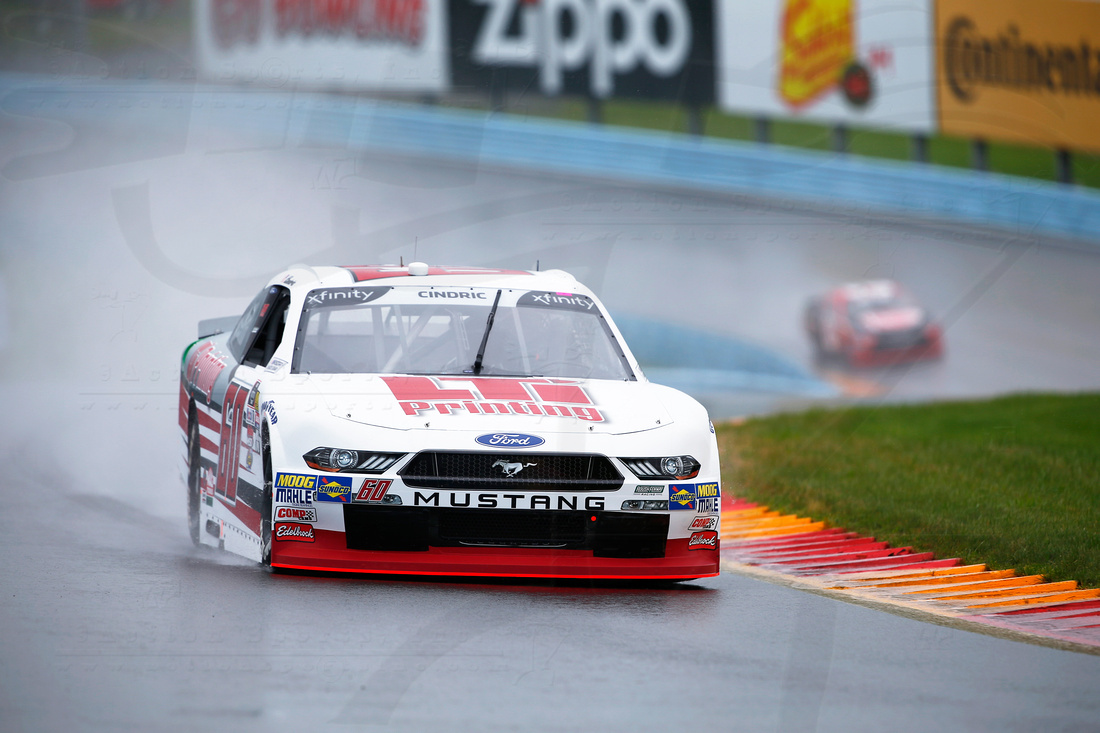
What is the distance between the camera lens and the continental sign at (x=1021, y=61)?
23.7 metres

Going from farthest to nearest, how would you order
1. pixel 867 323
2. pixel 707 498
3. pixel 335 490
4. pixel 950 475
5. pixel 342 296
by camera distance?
pixel 867 323 < pixel 950 475 < pixel 342 296 < pixel 707 498 < pixel 335 490

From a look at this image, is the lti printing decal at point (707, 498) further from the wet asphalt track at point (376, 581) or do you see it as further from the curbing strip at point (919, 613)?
the curbing strip at point (919, 613)

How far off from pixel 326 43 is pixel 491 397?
662 inches

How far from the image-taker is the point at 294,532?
256 inches

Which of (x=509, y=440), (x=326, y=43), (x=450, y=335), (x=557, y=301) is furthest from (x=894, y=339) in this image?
(x=509, y=440)

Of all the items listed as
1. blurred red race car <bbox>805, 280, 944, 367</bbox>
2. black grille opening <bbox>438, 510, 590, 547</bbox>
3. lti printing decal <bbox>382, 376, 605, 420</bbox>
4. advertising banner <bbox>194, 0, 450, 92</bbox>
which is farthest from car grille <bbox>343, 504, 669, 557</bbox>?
blurred red race car <bbox>805, 280, 944, 367</bbox>

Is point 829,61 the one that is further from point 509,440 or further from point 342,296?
point 509,440

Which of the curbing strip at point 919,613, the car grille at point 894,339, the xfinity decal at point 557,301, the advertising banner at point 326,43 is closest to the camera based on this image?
the curbing strip at point 919,613

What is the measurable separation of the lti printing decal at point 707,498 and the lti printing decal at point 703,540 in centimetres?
11

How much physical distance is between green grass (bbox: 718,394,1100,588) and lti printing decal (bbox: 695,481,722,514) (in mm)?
1784

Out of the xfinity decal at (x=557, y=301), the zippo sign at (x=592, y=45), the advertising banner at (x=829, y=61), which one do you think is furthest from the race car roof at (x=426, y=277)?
the zippo sign at (x=592, y=45)

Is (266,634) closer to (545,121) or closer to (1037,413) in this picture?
(1037,413)

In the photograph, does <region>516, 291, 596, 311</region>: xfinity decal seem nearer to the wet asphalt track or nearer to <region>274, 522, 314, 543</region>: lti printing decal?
the wet asphalt track

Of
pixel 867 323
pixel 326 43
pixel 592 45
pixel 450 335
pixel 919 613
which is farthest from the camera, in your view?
pixel 592 45
